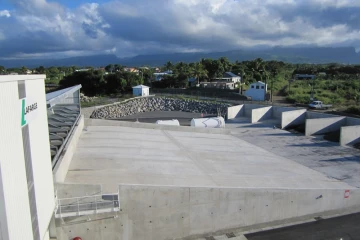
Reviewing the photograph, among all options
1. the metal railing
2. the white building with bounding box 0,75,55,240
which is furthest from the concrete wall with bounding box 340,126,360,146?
the white building with bounding box 0,75,55,240

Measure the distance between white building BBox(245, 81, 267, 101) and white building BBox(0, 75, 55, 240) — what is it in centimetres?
4651

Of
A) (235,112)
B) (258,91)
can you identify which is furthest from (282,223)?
(258,91)

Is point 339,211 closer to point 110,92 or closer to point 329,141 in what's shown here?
point 329,141

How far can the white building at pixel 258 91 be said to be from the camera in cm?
5397

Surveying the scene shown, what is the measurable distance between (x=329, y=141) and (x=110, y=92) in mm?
47928

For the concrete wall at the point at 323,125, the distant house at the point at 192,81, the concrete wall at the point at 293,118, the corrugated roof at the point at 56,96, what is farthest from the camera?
the distant house at the point at 192,81

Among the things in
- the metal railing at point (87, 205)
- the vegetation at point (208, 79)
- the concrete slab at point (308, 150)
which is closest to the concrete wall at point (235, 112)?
the concrete slab at point (308, 150)

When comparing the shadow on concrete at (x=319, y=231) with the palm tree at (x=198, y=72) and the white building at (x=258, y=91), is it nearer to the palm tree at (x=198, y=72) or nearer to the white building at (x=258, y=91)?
the white building at (x=258, y=91)

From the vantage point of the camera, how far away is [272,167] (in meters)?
21.6

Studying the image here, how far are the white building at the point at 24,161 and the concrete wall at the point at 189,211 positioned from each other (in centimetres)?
292

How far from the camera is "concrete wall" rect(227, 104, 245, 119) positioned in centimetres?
4131

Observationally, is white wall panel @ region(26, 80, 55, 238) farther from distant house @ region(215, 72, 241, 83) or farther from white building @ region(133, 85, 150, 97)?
distant house @ region(215, 72, 241, 83)

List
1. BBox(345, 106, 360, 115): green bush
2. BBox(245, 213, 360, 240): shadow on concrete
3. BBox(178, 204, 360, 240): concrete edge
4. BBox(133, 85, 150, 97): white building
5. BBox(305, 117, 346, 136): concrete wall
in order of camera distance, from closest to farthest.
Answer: BBox(245, 213, 360, 240): shadow on concrete → BBox(178, 204, 360, 240): concrete edge → BBox(305, 117, 346, 136): concrete wall → BBox(345, 106, 360, 115): green bush → BBox(133, 85, 150, 97): white building

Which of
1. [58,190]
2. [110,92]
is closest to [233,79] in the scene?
[110,92]
